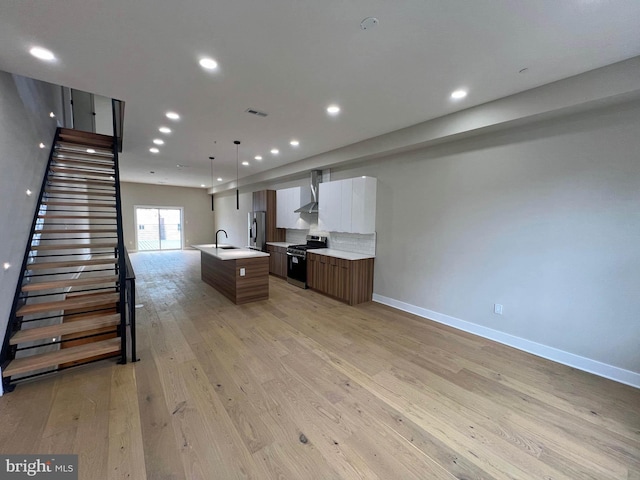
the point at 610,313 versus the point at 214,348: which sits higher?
the point at 610,313

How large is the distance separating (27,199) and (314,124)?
12.5 feet

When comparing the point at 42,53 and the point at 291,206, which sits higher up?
the point at 42,53

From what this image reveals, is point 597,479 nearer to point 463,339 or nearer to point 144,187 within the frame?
point 463,339

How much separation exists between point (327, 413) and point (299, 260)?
393 cm

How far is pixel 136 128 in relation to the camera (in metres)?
4.21

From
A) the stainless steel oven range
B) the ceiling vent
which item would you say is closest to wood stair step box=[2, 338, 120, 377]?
the ceiling vent

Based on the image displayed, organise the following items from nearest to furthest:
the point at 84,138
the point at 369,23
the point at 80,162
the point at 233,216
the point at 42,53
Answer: the point at 369,23 → the point at 42,53 → the point at 80,162 → the point at 84,138 → the point at 233,216

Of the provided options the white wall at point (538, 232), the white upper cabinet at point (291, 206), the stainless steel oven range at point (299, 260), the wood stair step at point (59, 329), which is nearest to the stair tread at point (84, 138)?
the wood stair step at point (59, 329)

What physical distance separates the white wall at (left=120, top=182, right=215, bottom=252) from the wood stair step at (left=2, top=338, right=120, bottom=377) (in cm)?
973

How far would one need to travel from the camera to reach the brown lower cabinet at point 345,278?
4.62 meters

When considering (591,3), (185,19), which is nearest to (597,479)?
(591,3)

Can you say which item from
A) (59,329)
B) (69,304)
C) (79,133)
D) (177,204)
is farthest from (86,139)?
(177,204)

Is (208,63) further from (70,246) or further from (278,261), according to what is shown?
(278,261)

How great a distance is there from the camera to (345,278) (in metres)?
4.67
